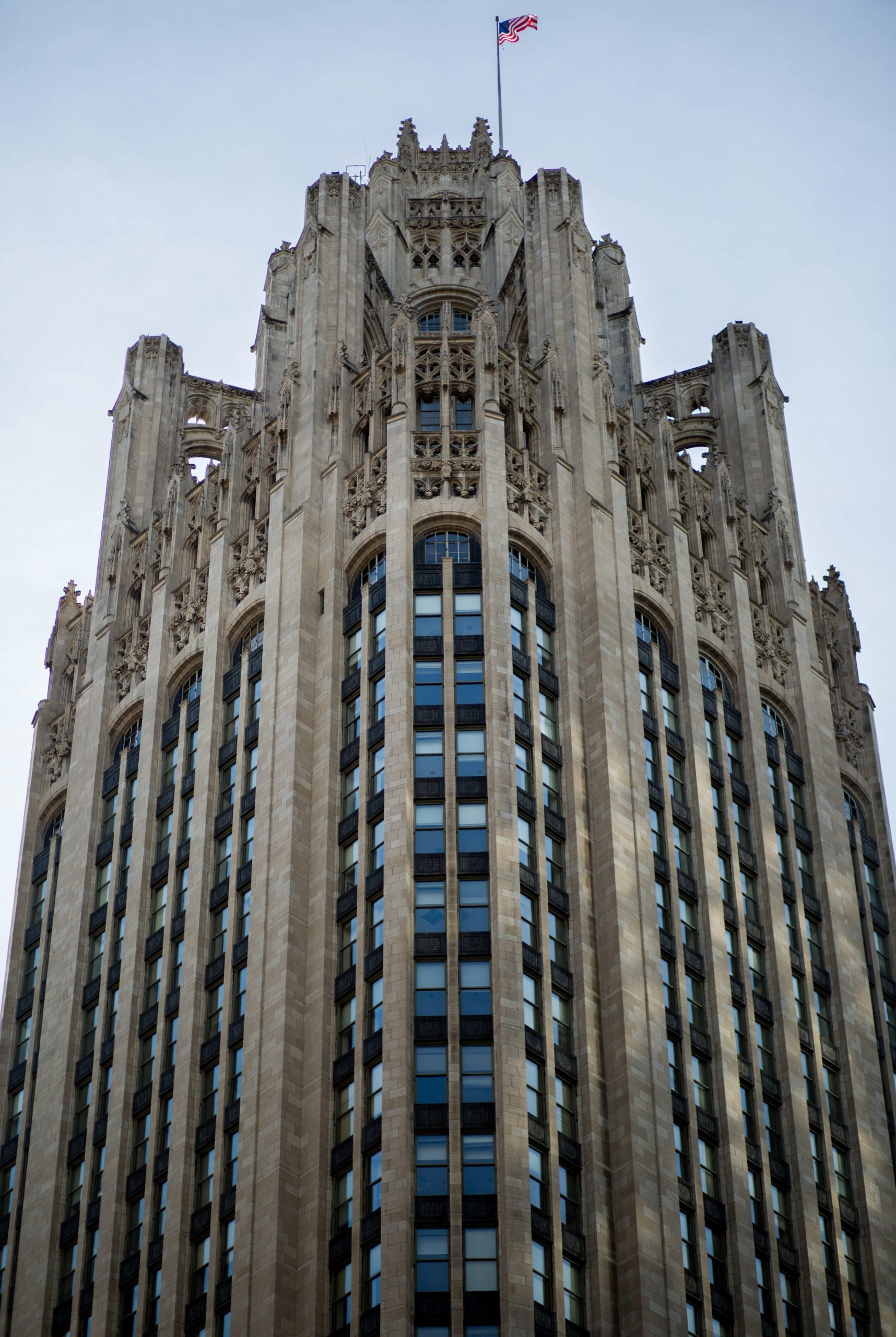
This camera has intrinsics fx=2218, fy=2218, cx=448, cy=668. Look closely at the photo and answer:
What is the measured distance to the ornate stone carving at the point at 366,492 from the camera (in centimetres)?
8744

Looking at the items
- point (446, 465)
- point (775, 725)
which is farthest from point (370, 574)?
point (775, 725)

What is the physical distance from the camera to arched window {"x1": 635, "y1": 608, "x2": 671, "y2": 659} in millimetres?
89125

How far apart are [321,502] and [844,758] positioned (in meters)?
26.1

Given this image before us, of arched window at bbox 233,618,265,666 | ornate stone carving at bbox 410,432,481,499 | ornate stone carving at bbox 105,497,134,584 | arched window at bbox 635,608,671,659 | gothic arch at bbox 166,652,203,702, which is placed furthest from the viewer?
ornate stone carving at bbox 105,497,134,584

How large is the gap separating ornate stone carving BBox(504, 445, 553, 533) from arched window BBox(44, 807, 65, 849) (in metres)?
24.1

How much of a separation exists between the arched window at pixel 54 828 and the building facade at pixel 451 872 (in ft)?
0.86

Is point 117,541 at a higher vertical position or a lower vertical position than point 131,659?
higher

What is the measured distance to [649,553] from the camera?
91562 mm

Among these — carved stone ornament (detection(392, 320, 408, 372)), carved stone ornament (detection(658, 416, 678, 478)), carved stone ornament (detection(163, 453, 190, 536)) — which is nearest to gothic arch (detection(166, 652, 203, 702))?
carved stone ornament (detection(163, 453, 190, 536))

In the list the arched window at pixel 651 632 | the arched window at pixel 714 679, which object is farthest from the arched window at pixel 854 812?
the arched window at pixel 651 632

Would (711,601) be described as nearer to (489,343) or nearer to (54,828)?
(489,343)

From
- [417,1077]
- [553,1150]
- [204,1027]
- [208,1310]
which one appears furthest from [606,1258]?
[204,1027]

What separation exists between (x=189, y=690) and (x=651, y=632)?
19092mm

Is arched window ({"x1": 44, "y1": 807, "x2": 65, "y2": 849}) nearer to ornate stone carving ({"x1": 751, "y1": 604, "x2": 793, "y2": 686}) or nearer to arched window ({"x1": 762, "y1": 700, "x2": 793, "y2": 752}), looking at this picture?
arched window ({"x1": 762, "y1": 700, "x2": 793, "y2": 752})
